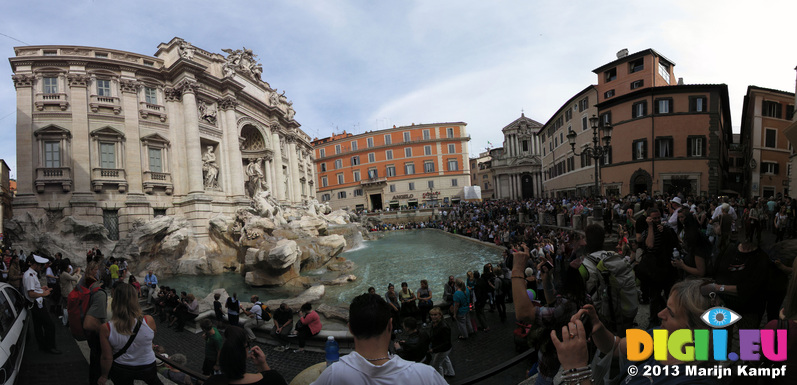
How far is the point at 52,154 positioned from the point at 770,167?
48431 millimetres

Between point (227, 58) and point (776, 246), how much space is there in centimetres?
2943

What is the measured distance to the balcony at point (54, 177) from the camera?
54.1ft

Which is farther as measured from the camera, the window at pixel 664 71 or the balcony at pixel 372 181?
the balcony at pixel 372 181

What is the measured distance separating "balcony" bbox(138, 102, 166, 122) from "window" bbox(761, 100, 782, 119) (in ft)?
140

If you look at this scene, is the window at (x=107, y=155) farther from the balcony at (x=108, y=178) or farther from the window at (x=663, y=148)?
the window at (x=663, y=148)

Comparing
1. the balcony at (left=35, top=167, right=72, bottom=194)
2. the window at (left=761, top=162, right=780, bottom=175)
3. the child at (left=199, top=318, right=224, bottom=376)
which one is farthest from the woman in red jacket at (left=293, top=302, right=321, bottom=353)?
the window at (left=761, top=162, right=780, bottom=175)

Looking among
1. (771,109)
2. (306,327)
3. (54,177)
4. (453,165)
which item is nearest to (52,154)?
(54,177)

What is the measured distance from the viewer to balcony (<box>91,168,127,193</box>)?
17.4 metres

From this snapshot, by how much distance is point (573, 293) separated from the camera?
2865 mm

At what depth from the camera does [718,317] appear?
5.07 feet

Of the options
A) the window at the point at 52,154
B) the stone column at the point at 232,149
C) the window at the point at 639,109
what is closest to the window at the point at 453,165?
the window at the point at 639,109

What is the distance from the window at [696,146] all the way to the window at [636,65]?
7.08m

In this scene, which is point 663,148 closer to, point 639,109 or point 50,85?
point 639,109

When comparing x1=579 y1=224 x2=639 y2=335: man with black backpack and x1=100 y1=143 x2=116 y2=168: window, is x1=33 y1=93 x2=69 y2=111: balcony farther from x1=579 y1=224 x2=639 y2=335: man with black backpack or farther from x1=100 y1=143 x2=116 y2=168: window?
x1=579 y1=224 x2=639 y2=335: man with black backpack
